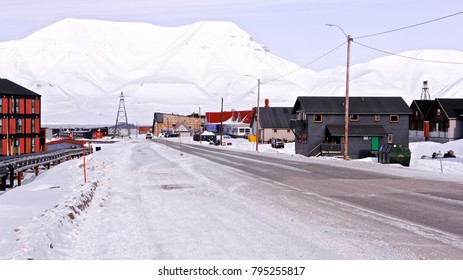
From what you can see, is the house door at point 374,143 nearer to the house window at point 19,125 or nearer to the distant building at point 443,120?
the distant building at point 443,120

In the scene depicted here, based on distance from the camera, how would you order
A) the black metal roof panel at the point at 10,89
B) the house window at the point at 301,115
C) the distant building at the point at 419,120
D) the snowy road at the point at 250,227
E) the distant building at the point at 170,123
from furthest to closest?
the distant building at the point at 170,123 < the distant building at the point at 419,120 < the house window at the point at 301,115 < the black metal roof panel at the point at 10,89 < the snowy road at the point at 250,227

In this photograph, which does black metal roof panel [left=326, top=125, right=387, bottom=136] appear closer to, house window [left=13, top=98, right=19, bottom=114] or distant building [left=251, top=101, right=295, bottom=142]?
distant building [left=251, top=101, right=295, bottom=142]

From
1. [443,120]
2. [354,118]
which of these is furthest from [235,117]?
[354,118]

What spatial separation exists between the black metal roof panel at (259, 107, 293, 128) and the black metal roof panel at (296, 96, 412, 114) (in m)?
32.8

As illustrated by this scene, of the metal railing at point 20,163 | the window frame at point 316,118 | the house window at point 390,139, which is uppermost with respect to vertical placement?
the window frame at point 316,118

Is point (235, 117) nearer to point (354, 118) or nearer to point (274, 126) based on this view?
point (274, 126)

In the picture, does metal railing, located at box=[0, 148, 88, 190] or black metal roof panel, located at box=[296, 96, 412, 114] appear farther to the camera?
black metal roof panel, located at box=[296, 96, 412, 114]

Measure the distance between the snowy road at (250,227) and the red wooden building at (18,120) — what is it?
153 ft

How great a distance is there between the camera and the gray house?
61.1m

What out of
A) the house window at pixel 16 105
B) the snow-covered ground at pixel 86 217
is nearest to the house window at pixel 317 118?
the house window at pixel 16 105

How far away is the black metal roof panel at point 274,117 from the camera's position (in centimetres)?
9856

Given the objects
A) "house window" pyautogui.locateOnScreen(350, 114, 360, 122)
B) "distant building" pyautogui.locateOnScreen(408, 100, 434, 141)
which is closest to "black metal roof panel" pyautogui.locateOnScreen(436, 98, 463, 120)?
"distant building" pyautogui.locateOnScreen(408, 100, 434, 141)

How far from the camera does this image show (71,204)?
45.1 feet
